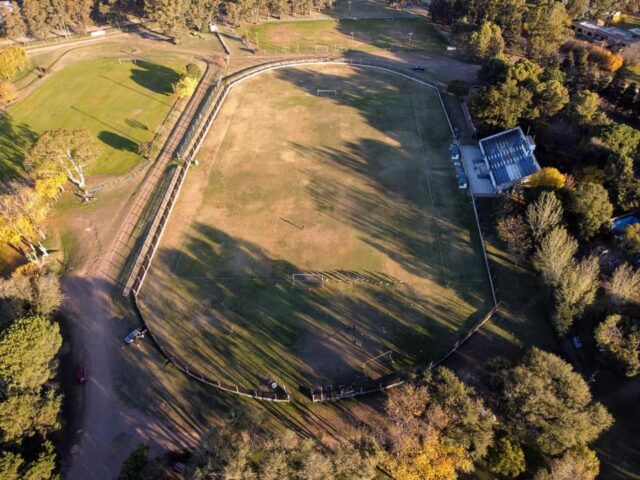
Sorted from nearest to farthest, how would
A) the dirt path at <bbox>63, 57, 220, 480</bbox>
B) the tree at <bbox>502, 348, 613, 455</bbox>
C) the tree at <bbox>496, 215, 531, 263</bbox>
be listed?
the tree at <bbox>502, 348, 613, 455</bbox>, the dirt path at <bbox>63, 57, 220, 480</bbox>, the tree at <bbox>496, 215, 531, 263</bbox>

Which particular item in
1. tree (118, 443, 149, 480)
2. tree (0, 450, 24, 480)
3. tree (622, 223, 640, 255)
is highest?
tree (622, 223, 640, 255)

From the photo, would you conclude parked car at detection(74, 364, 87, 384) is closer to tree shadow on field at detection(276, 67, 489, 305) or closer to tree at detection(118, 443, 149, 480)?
tree at detection(118, 443, 149, 480)

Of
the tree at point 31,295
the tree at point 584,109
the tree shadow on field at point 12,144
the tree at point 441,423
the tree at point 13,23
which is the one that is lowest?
the tree at point 441,423

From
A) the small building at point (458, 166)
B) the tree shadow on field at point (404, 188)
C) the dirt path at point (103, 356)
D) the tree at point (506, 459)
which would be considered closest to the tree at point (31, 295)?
the dirt path at point (103, 356)

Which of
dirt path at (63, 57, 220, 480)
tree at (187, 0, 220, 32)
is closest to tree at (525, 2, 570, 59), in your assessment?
tree at (187, 0, 220, 32)

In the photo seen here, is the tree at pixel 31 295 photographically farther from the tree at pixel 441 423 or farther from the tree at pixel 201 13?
the tree at pixel 201 13
